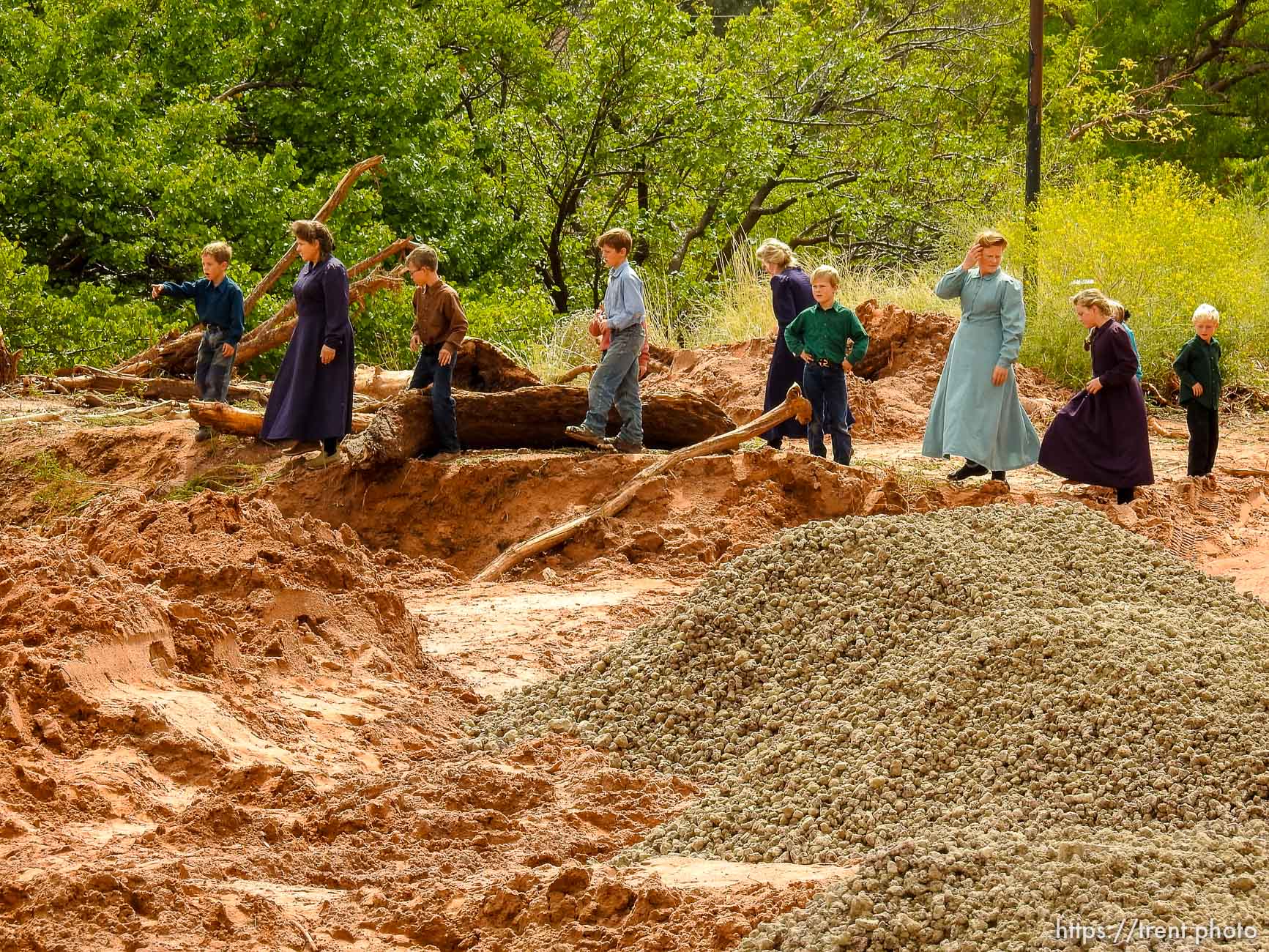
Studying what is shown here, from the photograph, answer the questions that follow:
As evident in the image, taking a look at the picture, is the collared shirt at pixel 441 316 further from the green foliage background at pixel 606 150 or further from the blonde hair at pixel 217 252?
the green foliage background at pixel 606 150

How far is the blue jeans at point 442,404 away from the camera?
30.7 feet

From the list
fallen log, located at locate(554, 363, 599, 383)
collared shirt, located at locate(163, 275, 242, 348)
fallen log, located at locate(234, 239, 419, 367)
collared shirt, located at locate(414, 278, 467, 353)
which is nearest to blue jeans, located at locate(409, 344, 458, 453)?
collared shirt, located at locate(414, 278, 467, 353)

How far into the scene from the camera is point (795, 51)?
22.3 meters

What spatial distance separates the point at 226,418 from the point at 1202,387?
6.91 meters

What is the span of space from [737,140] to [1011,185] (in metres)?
5.07

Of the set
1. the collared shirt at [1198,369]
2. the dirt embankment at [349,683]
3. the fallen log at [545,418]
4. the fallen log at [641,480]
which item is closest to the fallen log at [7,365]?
the dirt embankment at [349,683]

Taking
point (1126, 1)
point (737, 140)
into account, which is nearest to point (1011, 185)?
point (737, 140)

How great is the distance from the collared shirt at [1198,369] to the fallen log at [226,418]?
5.82m

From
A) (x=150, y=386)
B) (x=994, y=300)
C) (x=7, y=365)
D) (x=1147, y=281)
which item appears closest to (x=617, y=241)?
(x=994, y=300)

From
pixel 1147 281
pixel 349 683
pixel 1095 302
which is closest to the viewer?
pixel 349 683

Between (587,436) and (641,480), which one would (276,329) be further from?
(641,480)

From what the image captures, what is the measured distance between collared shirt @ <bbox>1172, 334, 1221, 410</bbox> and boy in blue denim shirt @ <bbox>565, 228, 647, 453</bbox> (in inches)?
154

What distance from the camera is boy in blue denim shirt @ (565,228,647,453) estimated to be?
934cm

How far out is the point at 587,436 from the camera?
30.9ft
